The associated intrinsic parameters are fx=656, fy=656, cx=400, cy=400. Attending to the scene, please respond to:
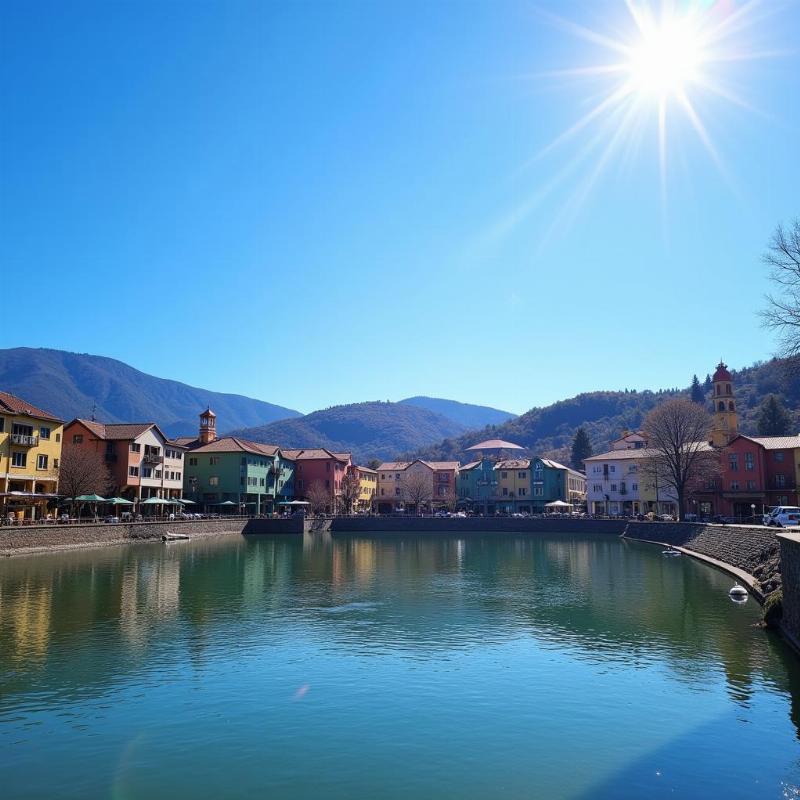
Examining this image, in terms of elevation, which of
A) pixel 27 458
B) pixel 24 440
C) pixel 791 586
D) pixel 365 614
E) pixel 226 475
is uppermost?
pixel 24 440

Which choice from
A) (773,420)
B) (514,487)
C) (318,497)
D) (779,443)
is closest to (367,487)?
(318,497)

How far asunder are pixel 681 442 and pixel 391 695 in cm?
7056

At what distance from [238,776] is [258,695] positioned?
5261 mm

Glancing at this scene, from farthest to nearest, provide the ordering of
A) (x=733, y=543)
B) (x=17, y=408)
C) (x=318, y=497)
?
(x=318, y=497) < (x=17, y=408) < (x=733, y=543)

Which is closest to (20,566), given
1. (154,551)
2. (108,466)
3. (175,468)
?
(154,551)

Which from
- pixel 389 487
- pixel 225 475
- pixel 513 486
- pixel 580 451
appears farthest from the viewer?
pixel 580 451

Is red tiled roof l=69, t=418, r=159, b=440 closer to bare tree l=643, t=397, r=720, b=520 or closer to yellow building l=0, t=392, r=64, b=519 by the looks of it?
yellow building l=0, t=392, r=64, b=519

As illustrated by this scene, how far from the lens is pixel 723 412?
97562 millimetres

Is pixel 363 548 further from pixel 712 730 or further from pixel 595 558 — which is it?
pixel 712 730

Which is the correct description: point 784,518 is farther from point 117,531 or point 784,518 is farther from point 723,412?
point 117,531

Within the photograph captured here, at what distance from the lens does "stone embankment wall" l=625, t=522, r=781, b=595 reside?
118 feet

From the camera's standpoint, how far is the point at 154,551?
63.1 metres

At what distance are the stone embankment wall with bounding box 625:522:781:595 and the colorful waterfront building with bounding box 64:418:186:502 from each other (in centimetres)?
6471

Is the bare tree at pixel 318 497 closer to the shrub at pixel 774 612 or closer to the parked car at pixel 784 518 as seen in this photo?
the parked car at pixel 784 518
